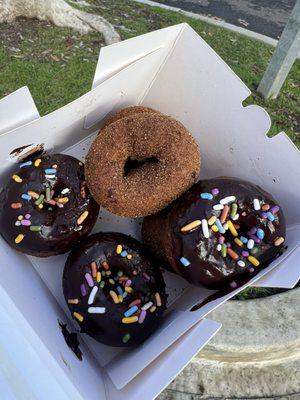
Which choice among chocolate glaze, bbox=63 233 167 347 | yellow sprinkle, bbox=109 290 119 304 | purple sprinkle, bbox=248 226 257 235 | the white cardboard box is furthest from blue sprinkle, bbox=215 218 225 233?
yellow sprinkle, bbox=109 290 119 304

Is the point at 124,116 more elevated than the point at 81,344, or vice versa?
the point at 124,116

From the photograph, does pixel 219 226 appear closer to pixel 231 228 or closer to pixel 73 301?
pixel 231 228

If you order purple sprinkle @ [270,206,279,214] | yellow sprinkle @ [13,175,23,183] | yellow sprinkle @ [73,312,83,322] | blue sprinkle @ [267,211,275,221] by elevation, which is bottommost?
yellow sprinkle @ [73,312,83,322]

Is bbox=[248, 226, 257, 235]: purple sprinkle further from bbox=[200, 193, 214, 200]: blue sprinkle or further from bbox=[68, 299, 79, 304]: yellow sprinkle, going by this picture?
bbox=[68, 299, 79, 304]: yellow sprinkle

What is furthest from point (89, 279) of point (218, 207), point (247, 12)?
point (247, 12)

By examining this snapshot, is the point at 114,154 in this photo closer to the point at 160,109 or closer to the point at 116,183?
the point at 116,183

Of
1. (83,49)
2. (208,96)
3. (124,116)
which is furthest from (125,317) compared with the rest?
(83,49)
